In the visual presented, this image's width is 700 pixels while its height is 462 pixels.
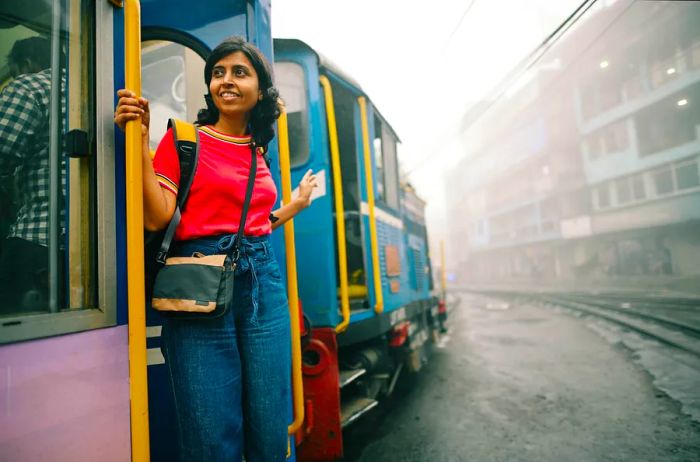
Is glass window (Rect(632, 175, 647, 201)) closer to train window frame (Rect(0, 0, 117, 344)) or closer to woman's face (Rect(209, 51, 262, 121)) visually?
woman's face (Rect(209, 51, 262, 121))

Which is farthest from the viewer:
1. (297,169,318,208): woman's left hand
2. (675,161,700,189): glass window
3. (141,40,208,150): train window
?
(675,161,700,189): glass window

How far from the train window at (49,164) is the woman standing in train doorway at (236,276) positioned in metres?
0.20

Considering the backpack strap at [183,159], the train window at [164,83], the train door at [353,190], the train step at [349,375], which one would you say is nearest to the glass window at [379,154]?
the train door at [353,190]

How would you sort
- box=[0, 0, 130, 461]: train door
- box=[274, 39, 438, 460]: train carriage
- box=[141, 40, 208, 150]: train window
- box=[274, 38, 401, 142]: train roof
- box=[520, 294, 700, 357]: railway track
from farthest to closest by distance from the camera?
box=[520, 294, 700, 357]: railway track → box=[274, 38, 401, 142]: train roof → box=[274, 39, 438, 460]: train carriage → box=[141, 40, 208, 150]: train window → box=[0, 0, 130, 461]: train door

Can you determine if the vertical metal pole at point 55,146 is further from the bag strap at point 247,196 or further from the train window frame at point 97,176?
the bag strap at point 247,196

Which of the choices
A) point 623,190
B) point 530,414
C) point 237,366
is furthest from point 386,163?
point 623,190

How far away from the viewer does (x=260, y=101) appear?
63.1 inches

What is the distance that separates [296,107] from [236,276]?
2.40 metres

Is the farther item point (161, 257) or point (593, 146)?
point (593, 146)

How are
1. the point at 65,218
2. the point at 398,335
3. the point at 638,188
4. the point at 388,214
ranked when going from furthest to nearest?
1. the point at 638,188
2. the point at 388,214
3. the point at 398,335
4. the point at 65,218

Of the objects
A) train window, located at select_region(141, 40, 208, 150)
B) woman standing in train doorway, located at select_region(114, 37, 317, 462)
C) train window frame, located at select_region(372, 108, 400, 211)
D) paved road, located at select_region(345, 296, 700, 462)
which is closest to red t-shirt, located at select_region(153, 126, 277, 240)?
woman standing in train doorway, located at select_region(114, 37, 317, 462)

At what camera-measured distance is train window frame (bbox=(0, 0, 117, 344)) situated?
3.90 ft

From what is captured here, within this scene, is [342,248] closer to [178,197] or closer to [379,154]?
[379,154]

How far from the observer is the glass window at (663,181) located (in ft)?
67.0
